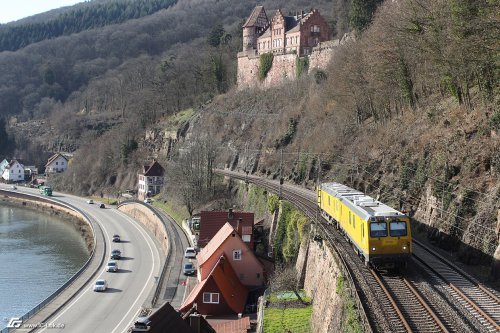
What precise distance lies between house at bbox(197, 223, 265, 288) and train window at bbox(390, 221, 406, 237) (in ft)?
47.6

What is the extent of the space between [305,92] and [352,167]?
1005 inches

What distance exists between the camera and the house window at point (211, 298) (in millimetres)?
30312

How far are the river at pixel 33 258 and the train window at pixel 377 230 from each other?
23343mm

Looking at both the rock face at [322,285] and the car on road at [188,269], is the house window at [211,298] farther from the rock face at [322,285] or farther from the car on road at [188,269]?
the car on road at [188,269]

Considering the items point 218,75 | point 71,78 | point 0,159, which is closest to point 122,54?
point 71,78

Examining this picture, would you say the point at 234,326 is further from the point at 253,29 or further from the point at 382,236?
the point at 253,29

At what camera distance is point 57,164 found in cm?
11075

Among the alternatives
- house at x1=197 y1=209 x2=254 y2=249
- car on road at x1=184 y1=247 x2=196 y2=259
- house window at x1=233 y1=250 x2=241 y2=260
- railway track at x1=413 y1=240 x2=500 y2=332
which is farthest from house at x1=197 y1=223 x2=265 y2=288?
railway track at x1=413 y1=240 x2=500 y2=332

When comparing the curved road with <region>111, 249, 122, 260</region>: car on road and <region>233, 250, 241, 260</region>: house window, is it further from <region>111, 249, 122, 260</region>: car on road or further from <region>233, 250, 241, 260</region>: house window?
<region>233, 250, 241, 260</region>: house window

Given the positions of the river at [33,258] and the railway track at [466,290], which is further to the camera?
the river at [33,258]

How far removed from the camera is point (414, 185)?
93.4 ft

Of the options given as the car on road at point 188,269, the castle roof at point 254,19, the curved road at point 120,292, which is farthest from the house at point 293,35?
the car on road at point 188,269

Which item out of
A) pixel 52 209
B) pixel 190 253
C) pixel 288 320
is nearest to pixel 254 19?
pixel 52 209

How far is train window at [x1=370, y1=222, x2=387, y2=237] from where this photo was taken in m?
19.9
